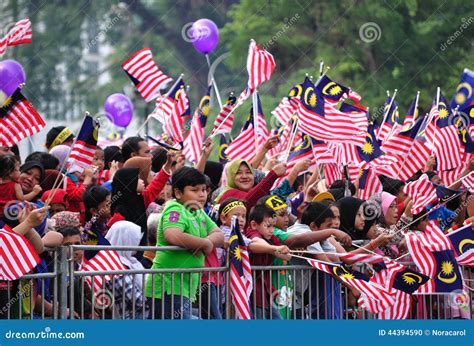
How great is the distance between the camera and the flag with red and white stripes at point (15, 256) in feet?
33.7

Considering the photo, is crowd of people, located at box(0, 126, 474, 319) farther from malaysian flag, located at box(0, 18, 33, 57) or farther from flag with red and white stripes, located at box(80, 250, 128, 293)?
malaysian flag, located at box(0, 18, 33, 57)

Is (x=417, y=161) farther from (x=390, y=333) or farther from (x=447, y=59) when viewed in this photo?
(x=447, y=59)

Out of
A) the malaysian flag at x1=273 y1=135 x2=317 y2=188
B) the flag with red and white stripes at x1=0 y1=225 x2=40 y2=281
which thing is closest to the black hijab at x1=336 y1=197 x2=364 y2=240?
the malaysian flag at x1=273 y1=135 x2=317 y2=188

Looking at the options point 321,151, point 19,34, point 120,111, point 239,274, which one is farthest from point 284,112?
point 120,111

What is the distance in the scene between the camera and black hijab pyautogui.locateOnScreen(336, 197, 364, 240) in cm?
1354

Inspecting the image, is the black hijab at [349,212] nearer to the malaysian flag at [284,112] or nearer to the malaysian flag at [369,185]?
the malaysian flag at [369,185]

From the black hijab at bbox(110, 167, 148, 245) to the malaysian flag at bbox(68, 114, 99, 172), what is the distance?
58 centimetres

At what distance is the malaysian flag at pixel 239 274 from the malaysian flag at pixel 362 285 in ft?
2.37

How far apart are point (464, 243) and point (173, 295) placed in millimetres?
3158

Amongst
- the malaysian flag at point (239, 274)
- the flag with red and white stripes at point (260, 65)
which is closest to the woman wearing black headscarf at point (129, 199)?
the malaysian flag at point (239, 274)

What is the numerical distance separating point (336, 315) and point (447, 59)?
→ 72.5 feet

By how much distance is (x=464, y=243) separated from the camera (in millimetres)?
13406

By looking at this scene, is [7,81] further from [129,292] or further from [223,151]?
[223,151]

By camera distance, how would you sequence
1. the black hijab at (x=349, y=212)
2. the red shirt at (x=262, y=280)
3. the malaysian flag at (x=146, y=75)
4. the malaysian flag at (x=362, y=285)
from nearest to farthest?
the red shirt at (x=262, y=280)
the malaysian flag at (x=362, y=285)
the black hijab at (x=349, y=212)
the malaysian flag at (x=146, y=75)
